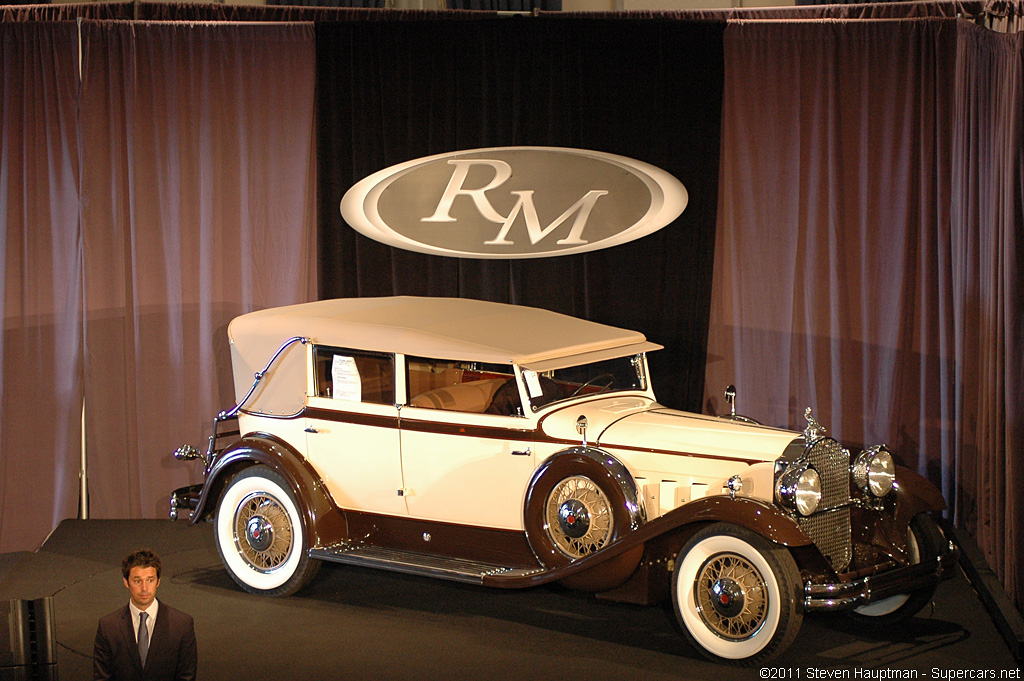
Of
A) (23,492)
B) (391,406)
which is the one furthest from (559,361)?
(23,492)

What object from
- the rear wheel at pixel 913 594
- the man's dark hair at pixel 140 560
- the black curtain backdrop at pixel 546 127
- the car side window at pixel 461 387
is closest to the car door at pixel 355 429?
the car side window at pixel 461 387

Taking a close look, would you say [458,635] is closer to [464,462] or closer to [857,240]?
[464,462]

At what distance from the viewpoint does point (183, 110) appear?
6609 millimetres

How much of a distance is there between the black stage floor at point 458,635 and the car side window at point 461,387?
0.92 m

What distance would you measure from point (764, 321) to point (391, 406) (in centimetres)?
278

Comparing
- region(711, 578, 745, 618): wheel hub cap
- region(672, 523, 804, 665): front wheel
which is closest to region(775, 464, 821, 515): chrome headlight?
region(672, 523, 804, 665): front wheel

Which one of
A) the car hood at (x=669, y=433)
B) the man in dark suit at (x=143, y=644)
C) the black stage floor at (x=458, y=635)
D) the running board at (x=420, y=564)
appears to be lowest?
the black stage floor at (x=458, y=635)

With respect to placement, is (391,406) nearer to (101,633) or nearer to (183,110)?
(101,633)

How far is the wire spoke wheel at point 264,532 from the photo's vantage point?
485 cm

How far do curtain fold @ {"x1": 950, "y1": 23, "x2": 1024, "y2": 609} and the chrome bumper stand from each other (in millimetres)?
958

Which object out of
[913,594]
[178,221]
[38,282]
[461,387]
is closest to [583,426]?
[461,387]

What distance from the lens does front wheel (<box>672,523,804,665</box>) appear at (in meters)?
3.69

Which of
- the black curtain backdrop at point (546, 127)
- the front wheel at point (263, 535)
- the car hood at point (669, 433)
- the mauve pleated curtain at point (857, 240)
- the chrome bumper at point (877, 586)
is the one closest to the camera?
the chrome bumper at point (877, 586)

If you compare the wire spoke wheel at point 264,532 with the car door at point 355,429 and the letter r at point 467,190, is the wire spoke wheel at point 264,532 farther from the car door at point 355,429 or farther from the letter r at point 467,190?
the letter r at point 467,190
